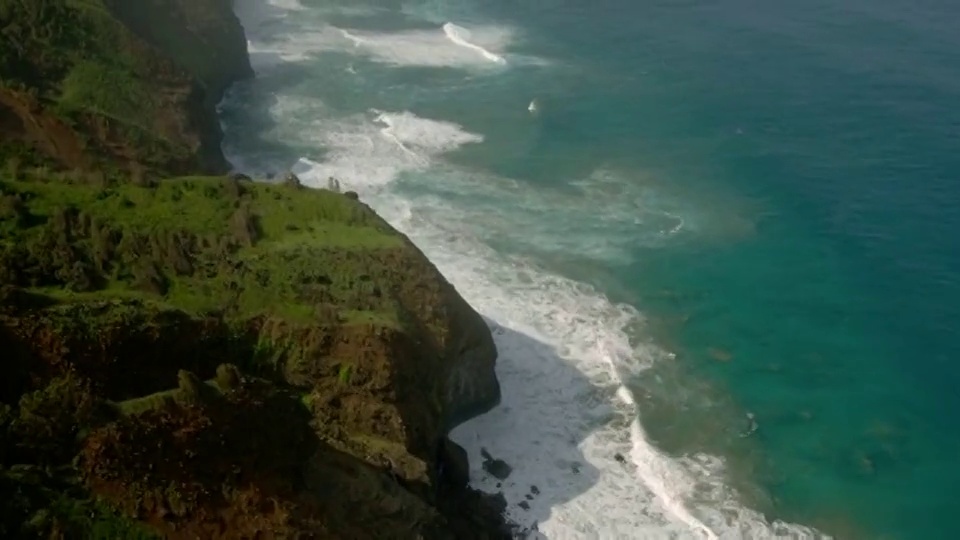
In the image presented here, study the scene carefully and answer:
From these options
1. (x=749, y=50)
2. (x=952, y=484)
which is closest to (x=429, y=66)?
(x=749, y=50)

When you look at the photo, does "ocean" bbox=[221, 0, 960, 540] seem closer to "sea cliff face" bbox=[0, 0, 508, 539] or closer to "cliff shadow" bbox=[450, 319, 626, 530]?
"cliff shadow" bbox=[450, 319, 626, 530]

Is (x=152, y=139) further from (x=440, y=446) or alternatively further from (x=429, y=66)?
(x=429, y=66)

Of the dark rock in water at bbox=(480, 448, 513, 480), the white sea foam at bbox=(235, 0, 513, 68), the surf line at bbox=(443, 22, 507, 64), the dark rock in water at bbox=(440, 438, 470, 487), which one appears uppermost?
the surf line at bbox=(443, 22, 507, 64)

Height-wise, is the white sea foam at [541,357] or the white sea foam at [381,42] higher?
the white sea foam at [381,42]

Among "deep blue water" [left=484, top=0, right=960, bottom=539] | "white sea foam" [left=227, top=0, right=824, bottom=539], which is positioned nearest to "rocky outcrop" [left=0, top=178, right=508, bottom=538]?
"white sea foam" [left=227, top=0, right=824, bottom=539]

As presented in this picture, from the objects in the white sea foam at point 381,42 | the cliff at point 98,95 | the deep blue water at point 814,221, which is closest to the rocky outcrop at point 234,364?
the cliff at point 98,95

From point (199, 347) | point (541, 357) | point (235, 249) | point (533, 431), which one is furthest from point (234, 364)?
point (541, 357)

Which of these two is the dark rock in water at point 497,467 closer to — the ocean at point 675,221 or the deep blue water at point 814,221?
the ocean at point 675,221
